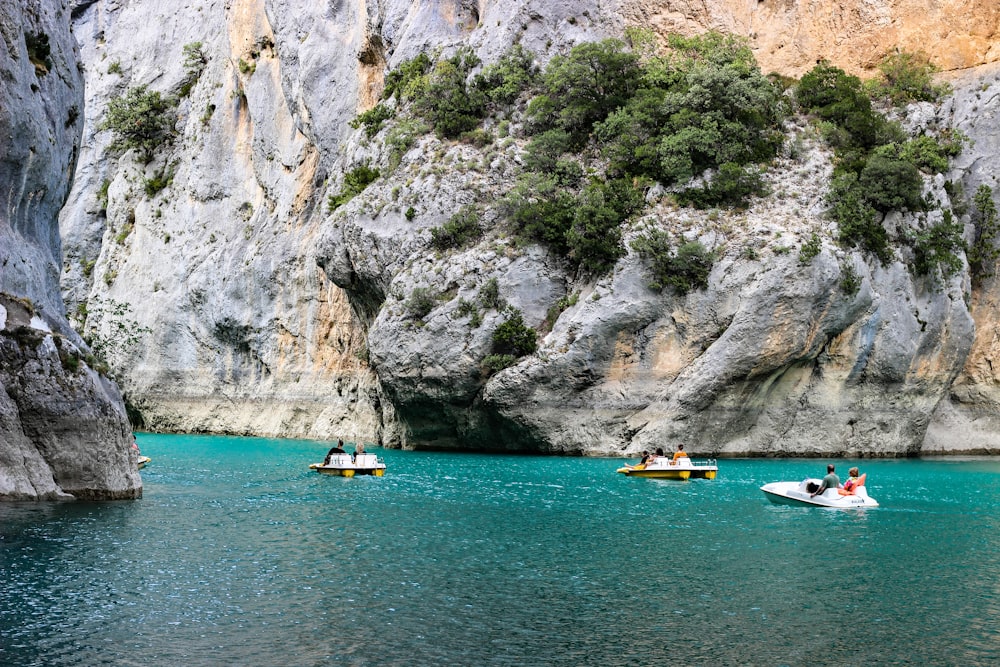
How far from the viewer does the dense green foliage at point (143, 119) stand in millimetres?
75500

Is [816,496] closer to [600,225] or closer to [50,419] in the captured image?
[600,225]

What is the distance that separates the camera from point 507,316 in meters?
46.3

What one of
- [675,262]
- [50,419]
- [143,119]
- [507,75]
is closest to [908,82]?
[675,262]

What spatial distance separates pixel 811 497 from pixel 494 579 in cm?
1411

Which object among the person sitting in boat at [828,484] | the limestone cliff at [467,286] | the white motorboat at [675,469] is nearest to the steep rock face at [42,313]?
the white motorboat at [675,469]

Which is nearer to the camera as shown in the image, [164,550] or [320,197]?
[164,550]

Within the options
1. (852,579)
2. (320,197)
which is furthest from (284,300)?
(852,579)

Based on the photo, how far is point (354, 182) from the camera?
54.7 metres

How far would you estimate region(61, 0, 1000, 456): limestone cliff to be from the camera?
44375mm

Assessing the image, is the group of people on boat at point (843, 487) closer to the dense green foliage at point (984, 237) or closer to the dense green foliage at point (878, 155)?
the dense green foliage at point (878, 155)

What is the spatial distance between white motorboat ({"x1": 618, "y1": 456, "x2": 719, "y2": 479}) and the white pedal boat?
9752 mm

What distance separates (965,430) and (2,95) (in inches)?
1813

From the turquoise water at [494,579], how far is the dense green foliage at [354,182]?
89.6 ft

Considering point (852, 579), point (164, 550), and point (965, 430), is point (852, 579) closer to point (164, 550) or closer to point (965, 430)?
point (164, 550)
